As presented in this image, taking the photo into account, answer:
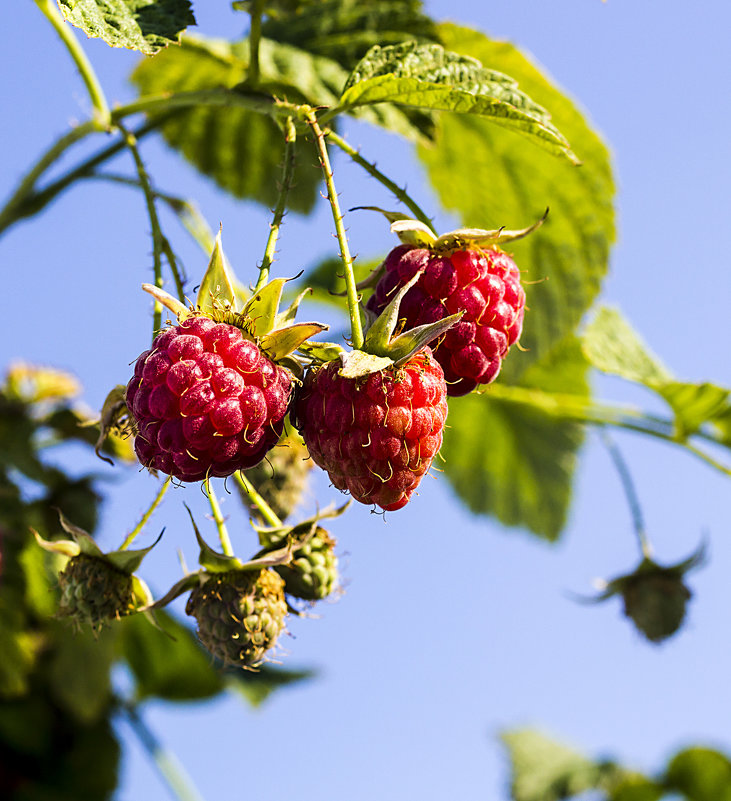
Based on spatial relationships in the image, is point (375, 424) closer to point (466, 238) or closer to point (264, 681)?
point (466, 238)

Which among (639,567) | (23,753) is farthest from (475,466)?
(23,753)

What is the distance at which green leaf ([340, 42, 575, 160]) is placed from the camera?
1229 mm

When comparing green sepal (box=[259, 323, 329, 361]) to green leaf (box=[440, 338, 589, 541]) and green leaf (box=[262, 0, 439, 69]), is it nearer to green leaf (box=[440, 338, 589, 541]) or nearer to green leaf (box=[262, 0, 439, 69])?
green leaf (box=[262, 0, 439, 69])

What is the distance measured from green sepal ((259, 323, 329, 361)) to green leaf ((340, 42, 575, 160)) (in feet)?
1.23

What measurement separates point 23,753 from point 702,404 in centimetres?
225

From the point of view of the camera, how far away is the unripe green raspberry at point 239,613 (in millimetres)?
1346

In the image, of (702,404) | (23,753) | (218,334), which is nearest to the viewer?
(218,334)

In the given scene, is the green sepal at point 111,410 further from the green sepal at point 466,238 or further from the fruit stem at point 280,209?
the green sepal at point 466,238

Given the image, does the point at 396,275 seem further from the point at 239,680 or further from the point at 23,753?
the point at 239,680

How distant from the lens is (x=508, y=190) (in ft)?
7.16

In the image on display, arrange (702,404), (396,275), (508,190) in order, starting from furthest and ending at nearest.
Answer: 1. (702,404)
2. (508,190)
3. (396,275)

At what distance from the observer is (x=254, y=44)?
4.76 ft

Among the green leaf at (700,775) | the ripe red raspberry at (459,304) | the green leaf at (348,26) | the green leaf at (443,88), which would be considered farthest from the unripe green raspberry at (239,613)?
the green leaf at (700,775)

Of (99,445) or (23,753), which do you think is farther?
(23,753)
